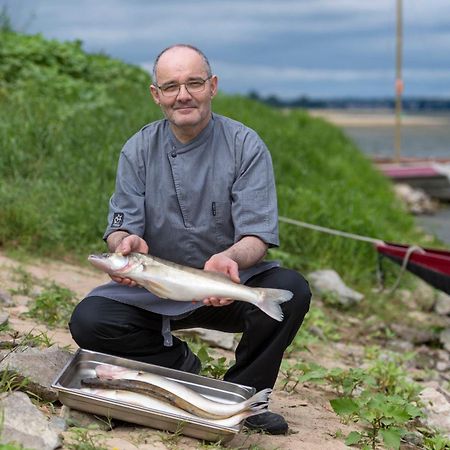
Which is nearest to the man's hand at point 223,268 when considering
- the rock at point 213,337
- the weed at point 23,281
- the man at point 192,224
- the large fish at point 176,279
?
the large fish at point 176,279

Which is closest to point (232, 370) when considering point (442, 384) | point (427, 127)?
point (442, 384)

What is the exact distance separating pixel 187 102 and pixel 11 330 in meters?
1.64

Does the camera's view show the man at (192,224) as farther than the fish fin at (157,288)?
Yes

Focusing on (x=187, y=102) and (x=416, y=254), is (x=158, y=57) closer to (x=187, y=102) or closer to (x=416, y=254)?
(x=187, y=102)

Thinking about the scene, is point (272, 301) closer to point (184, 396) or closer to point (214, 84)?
point (184, 396)

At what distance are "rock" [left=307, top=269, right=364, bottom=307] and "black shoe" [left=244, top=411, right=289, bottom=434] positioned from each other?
13.3 ft

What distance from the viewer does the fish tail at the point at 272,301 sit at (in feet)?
12.2

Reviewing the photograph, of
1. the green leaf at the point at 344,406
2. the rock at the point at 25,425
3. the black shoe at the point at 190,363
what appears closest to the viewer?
the rock at the point at 25,425

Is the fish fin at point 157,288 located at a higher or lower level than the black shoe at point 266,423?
higher

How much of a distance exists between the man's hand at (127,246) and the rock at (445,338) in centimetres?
462

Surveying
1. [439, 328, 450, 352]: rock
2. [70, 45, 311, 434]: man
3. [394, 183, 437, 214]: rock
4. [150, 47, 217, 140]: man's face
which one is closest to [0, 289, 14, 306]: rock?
[70, 45, 311, 434]: man

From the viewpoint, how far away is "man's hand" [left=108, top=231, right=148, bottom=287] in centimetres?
377

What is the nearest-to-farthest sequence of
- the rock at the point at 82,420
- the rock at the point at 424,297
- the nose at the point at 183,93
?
the rock at the point at 82,420
the nose at the point at 183,93
the rock at the point at 424,297

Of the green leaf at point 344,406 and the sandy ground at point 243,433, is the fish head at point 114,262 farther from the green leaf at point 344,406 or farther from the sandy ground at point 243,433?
the green leaf at point 344,406
